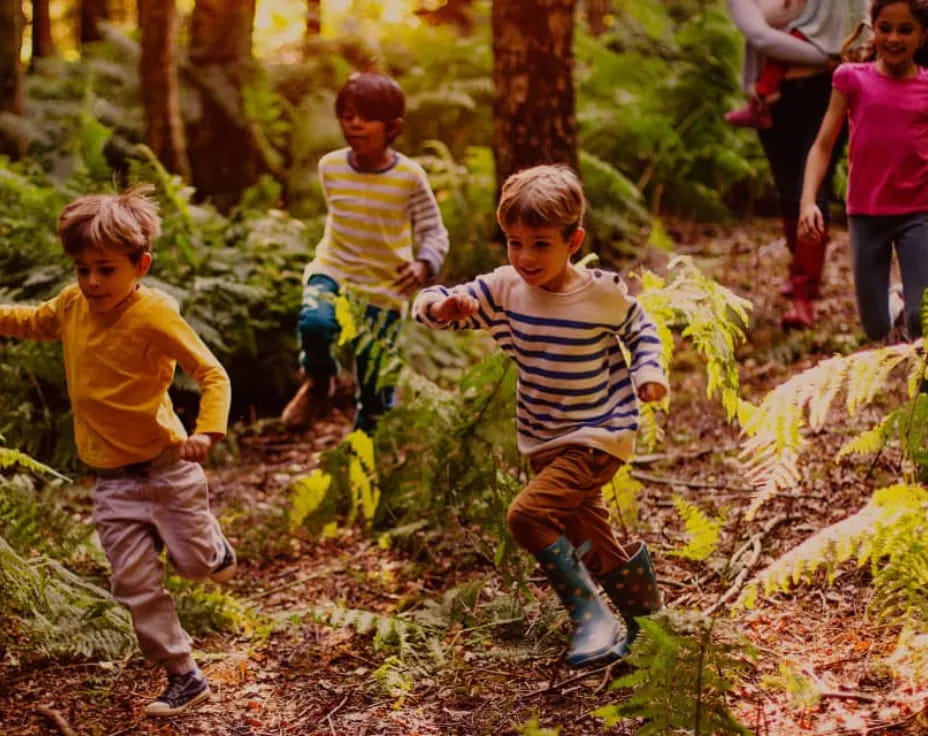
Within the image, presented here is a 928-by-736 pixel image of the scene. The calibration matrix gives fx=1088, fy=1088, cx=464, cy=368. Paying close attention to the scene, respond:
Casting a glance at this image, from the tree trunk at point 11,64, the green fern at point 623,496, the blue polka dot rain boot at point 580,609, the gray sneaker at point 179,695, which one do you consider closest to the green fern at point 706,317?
the green fern at point 623,496

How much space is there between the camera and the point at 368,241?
222 inches

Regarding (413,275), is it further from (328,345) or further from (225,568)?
(225,568)

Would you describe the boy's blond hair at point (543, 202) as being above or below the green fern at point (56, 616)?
above

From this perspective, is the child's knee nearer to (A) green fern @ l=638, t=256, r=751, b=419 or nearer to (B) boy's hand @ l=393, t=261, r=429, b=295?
(B) boy's hand @ l=393, t=261, r=429, b=295

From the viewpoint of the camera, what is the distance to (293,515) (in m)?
5.05

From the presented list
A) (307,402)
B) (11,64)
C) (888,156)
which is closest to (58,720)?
(307,402)

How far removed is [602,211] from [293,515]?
4.79m

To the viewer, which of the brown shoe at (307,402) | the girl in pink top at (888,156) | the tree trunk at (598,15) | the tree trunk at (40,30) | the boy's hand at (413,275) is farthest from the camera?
the tree trunk at (40,30)

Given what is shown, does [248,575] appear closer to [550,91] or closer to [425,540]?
[425,540]

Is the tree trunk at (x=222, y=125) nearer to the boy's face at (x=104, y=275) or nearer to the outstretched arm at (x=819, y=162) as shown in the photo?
the outstretched arm at (x=819, y=162)

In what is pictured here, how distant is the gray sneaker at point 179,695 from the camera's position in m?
3.61

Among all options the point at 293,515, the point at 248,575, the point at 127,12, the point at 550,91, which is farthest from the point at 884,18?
the point at 127,12

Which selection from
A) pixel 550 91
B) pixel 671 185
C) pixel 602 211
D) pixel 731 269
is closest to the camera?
pixel 550 91

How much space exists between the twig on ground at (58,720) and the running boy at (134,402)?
257 mm
